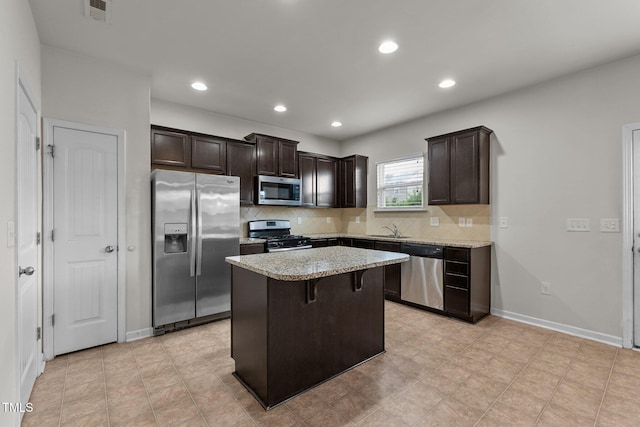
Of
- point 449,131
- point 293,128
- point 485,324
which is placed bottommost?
point 485,324

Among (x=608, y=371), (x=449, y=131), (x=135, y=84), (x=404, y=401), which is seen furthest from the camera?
(x=449, y=131)

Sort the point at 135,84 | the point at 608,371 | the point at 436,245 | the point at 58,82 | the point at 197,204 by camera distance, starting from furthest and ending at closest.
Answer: the point at 436,245
the point at 197,204
the point at 135,84
the point at 58,82
the point at 608,371

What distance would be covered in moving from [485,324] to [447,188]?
172cm

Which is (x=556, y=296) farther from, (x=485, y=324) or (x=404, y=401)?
(x=404, y=401)

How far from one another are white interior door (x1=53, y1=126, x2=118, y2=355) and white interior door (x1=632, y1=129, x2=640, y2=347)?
196 inches

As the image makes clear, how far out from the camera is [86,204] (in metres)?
2.82

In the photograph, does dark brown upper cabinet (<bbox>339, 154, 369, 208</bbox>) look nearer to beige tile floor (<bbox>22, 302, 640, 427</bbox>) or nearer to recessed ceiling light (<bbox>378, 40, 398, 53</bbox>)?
recessed ceiling light (<bbox>378, 40, 398, 53</bbox>)

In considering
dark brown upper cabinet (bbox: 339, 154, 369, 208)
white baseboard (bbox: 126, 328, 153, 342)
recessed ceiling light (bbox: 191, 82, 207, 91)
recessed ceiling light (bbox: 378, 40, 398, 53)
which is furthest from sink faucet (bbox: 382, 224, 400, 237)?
white baseboard (bbox: 126, 328, 153, 342)

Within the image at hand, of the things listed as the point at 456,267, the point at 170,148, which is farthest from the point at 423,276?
the point at 170,148

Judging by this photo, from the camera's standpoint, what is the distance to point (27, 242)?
2182 millimetres

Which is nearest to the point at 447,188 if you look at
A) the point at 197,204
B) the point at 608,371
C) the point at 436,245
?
the point at 436,245

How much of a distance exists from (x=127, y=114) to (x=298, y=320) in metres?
2.70

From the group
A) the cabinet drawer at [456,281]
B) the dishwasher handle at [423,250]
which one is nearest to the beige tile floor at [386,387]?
the cabinet drawer at [456,281]

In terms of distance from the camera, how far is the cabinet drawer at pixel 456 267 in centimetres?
352
